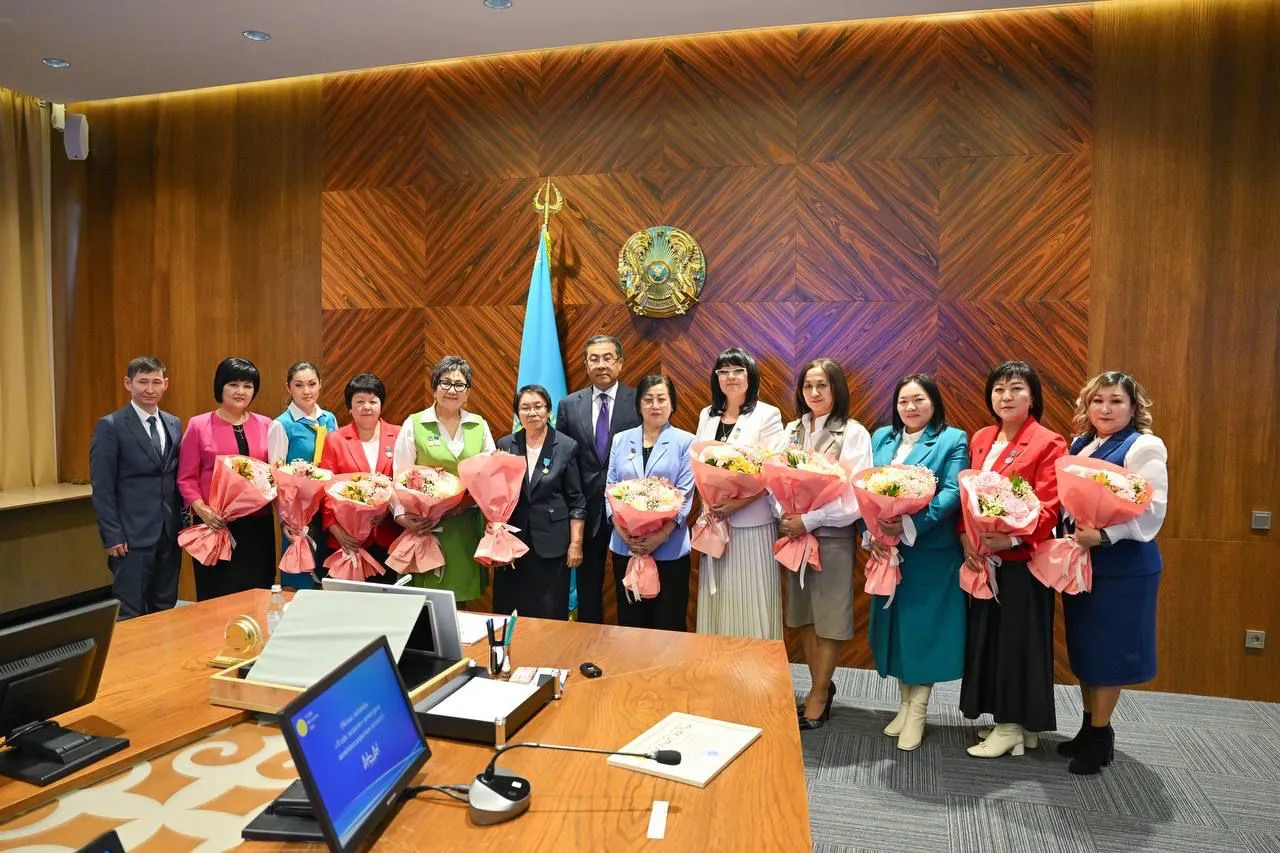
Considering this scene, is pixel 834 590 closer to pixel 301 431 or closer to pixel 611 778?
pixel 611 778

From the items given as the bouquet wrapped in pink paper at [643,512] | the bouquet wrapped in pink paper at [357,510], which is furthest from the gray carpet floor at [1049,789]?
the bouquet wrapped in pink paper at [357,510]

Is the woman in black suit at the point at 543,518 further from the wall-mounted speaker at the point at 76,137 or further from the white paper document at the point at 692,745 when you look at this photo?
the wall-mounted speaker at the point at 76,137

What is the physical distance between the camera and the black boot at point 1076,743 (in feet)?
10.7

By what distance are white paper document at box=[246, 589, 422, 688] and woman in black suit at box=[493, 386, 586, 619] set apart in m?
1.79

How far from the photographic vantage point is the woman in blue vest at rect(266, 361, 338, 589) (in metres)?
4.06

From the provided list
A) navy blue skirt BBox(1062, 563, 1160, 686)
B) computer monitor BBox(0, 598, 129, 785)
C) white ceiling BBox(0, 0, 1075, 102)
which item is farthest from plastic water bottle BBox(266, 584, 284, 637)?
white ceiling BBox(0, 0, 1075, 102)

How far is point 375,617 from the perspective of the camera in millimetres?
1893

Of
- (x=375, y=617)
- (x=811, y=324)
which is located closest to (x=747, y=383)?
(x=811, y=324)

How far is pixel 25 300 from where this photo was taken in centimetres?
570

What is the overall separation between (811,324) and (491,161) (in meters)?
2.25

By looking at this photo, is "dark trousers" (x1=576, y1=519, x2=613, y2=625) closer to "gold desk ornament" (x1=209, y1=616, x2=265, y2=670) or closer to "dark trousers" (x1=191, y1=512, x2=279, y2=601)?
"dark trousers" (x1=191, y1=512, x2=279, y2=601)

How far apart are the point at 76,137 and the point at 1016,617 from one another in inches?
260

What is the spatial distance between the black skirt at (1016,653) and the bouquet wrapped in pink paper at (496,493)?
1.98 meters

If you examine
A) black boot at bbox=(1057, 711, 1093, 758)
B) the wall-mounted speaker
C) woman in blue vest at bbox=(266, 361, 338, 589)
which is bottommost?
black boot at bbox=(1057, 711, 1093, 758)
